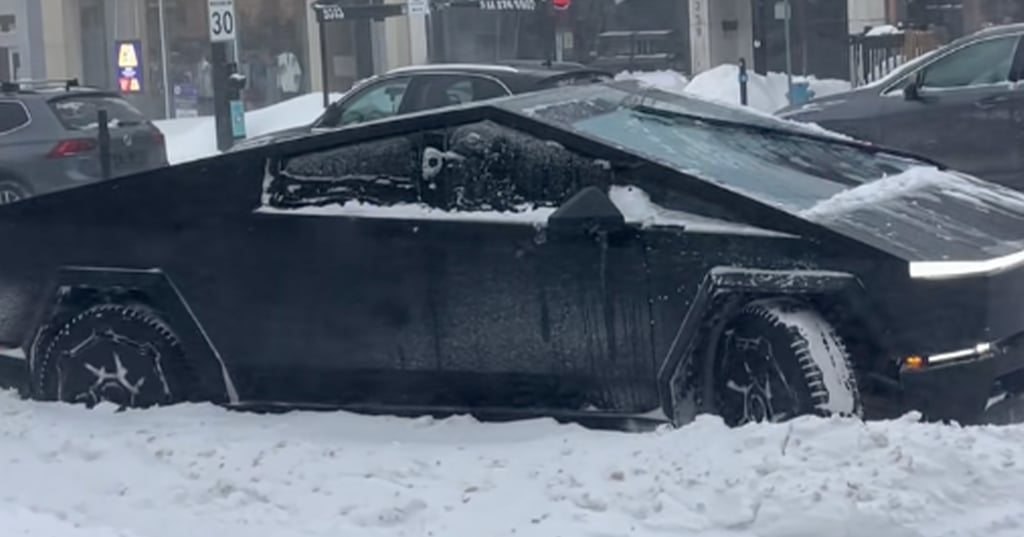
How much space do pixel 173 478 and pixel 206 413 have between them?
936 mm

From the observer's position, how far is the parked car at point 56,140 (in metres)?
18.2

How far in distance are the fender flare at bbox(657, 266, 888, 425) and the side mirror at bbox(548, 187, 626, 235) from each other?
0.40 metres

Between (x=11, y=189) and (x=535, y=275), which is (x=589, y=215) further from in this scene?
(x=11, y=189)

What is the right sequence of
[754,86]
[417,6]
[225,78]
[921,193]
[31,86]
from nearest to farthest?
1. [921,193]
2. [31,86]
3. [225,78]
4. [417,6]
5. [754,86]

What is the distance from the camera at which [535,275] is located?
22.9 feet

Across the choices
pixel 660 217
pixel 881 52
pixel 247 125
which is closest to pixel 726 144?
pixel 660 217

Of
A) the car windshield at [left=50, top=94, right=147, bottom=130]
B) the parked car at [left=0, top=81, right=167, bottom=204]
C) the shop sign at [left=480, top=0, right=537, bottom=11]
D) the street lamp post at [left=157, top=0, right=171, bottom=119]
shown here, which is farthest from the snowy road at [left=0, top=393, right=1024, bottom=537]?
the street lamp post at [left=157, top=0, right=171, bottom=119]

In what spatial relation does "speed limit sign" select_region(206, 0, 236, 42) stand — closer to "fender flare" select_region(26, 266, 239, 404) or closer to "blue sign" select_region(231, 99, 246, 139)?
"blue sign" select_region(231, 99, 246, 139)

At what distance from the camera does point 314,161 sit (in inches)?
294

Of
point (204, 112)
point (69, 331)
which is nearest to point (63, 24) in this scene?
point (204, 112)

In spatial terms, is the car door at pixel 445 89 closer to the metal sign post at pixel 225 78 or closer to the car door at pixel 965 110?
the car door at pixel 965 110

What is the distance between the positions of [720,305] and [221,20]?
15.9 meters

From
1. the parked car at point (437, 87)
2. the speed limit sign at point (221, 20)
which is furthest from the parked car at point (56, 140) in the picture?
the speed limit sign at point (221, 20)

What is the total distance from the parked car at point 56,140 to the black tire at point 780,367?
477 inches
